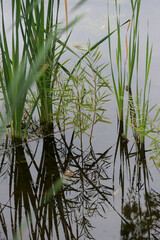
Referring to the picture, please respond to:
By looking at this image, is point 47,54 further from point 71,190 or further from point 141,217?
point 141,217

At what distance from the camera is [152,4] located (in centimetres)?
234

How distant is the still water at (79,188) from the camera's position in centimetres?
86

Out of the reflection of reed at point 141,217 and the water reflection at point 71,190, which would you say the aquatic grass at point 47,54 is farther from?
the reflection of reed at point 141,217

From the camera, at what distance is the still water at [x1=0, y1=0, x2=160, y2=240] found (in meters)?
0.86

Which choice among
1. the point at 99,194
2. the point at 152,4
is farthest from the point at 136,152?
the point at 152,4

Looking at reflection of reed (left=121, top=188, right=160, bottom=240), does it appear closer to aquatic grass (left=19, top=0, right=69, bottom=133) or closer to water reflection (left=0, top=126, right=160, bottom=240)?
water reflection (left=0, top=126, right=160, bottom=240)

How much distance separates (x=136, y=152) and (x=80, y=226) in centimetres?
43

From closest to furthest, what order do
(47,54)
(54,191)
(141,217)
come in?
1. (141,217)
2. (54,191)
3. (47,54)

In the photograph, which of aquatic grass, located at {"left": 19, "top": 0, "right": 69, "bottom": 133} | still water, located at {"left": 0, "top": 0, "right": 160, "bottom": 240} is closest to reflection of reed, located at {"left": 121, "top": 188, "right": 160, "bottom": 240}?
still water, located at {"left": 0, "top": 0, "right": 160, "bottom": 240}

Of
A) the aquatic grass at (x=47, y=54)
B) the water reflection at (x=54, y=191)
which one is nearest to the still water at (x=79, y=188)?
the water reflection at (x=54, y=191)

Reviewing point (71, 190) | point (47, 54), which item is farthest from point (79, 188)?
point (47, 54)

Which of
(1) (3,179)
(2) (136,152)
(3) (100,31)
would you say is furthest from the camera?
(3) (100,31)

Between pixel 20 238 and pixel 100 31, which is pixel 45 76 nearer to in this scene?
pixel 20 238

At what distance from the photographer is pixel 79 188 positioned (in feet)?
3.38
